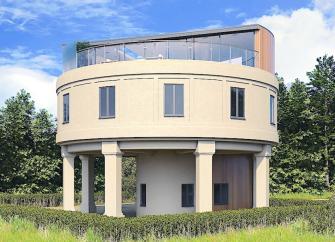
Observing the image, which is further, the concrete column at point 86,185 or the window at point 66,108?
the concrete column at point 86,185

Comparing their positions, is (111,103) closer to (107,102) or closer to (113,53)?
(107,102)

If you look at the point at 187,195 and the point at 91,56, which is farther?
the point at 187,195

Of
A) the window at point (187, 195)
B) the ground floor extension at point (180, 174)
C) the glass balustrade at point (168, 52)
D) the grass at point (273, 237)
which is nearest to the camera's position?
the grass at point (273, 237)

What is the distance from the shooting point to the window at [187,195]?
29688 mm

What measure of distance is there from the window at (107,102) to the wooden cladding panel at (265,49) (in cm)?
881

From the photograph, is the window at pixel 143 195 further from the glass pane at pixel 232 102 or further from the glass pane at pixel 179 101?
the glass pane at pixel 232 102

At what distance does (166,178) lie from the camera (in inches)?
1164

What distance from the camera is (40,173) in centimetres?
4803

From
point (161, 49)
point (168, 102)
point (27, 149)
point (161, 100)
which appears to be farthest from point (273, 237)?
point (27, 149)

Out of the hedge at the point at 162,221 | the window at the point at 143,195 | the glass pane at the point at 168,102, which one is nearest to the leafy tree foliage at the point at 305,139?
the window at the point at 143,195

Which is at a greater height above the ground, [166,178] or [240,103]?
[240,103]

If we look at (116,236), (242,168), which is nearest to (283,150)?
(242,168)

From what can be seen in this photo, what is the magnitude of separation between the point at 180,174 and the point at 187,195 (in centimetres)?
129

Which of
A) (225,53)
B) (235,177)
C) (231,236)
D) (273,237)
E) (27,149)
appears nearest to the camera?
(273,237)
